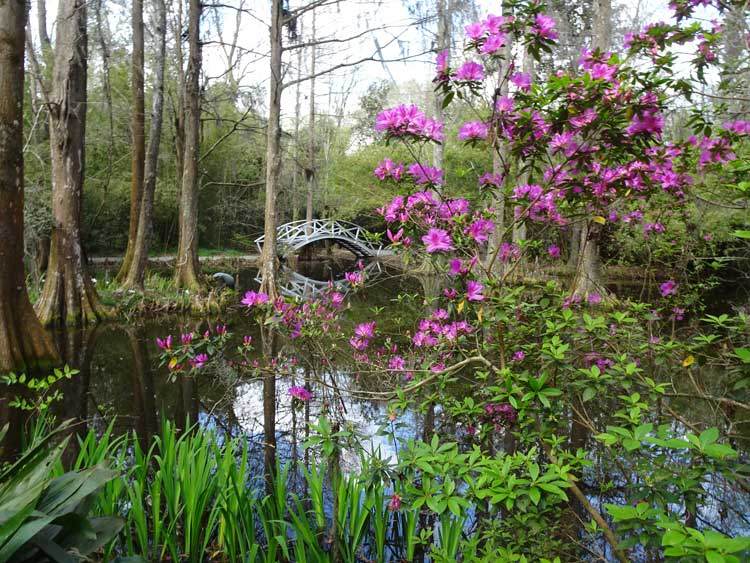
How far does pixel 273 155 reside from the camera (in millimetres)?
9391

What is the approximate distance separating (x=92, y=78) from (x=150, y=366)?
567 inches

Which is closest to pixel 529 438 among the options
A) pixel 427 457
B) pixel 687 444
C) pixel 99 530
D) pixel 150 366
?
pixel 427 457

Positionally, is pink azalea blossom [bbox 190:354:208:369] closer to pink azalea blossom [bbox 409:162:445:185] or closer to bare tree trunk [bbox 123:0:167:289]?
pink azalea blossom [bbox 409:162:445:185]

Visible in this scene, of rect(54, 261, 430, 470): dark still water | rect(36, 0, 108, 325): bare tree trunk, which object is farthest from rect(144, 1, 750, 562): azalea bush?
rect(36, 0, 108, 325): bare tree trunk

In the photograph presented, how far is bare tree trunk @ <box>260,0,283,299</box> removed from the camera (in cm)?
892

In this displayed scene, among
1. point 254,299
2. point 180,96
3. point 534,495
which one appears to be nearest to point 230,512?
point 534,495

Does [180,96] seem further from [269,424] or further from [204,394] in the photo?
[269,424]

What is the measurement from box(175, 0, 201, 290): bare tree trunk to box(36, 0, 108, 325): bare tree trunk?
251cm

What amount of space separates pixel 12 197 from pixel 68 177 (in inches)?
118

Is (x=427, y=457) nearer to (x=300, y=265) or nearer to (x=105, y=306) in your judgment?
(x=105, y=306)

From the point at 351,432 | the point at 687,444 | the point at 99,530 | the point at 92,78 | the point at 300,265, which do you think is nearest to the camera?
the point at 687,444

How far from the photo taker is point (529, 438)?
1831 mm

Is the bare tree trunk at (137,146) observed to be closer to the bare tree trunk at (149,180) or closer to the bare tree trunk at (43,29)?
the bare tree trunk at (149,180)

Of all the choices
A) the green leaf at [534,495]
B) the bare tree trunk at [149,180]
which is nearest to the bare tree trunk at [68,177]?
the bare tree trunk at [149,180]
